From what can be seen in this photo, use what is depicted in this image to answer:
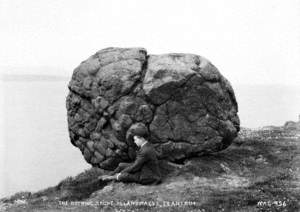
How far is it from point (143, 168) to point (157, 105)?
4.33 meters

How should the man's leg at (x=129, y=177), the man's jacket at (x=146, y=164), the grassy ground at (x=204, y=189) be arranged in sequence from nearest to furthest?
1. the grassy ground at (x=204, y=189)
2. the man's jacket at (x=146, y=164)
3. the man's leg at (x=129, y=177)

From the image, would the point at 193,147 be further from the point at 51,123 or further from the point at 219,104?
the point at 51,123

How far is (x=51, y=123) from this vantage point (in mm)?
97312

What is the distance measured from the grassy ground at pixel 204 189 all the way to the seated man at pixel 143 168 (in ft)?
1.21

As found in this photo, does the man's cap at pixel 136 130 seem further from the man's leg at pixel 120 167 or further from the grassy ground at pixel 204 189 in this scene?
the grassy ground at pixel 204 189

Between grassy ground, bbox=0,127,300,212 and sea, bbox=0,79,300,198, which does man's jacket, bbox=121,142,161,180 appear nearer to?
grassy ground, bbox=0,127,300,212

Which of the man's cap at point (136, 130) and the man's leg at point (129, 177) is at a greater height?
the man's cap at point (136, 130)

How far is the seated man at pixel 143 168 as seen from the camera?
27.0 metres

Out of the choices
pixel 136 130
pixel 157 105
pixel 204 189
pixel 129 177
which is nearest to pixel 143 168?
pixel 129 177

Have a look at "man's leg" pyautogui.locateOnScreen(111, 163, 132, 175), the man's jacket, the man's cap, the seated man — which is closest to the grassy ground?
the seated man

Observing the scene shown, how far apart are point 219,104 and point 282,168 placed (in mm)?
5111

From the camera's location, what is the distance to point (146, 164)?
2747 cm

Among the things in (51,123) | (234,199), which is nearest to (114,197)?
(234,199)

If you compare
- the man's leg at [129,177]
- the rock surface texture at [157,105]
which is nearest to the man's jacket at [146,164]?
the man's leg at [129,177]
